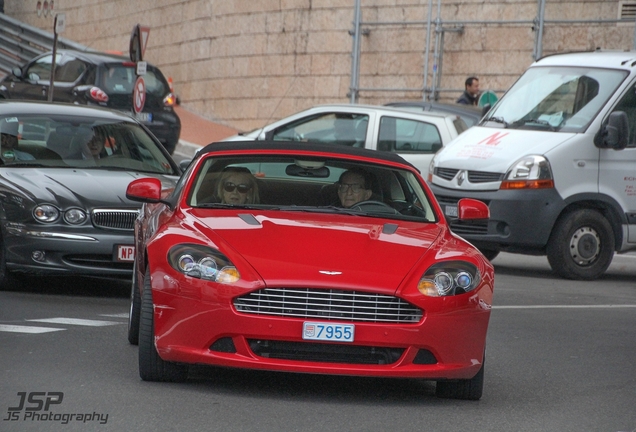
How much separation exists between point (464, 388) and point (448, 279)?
0.59 metres

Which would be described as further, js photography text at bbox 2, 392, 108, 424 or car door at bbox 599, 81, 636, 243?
car door at bbox 599, 81, 636, 243

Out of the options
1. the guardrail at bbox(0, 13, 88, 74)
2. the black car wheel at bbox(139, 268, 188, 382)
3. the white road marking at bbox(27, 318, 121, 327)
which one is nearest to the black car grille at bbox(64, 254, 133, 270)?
the white road marking at bbox(27, 318, 121, 327)

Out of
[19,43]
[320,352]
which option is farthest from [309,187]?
[19,43]

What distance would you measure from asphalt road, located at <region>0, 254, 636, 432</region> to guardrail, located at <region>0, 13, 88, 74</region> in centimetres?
2663

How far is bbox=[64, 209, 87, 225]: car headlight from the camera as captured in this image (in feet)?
33.5

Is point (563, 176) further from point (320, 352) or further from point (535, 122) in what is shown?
point (320, 352)

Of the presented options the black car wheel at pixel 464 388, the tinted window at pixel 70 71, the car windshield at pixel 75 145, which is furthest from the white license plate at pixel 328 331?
the tinted window at pixel 70 71

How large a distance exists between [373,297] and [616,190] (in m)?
7.96

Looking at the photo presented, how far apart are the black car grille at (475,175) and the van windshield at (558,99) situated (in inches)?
30.0

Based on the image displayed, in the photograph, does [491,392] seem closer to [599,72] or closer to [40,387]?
[40,387]

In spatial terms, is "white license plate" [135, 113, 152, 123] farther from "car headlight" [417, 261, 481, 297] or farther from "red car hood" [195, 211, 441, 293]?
"car headlight" [417, 261, 481, 297]

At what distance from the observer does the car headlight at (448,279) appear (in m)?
6.61

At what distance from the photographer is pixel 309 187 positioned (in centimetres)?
834

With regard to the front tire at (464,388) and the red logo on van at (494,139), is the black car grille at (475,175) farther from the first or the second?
the front tire at (464,388)
